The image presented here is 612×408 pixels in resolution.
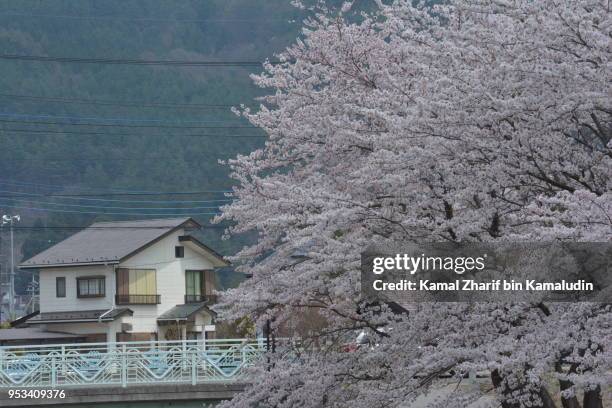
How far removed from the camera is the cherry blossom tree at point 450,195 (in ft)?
26.9

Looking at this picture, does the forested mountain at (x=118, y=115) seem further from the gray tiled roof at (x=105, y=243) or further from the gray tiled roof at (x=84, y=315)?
the gray tiled roof at (x=84, y=315)

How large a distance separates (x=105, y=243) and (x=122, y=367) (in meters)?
19.1

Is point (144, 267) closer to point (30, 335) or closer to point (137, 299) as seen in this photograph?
point (137, 299)

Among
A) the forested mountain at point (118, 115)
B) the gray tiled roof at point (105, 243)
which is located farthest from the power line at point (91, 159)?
the gray tiled roof at point (105, 243)

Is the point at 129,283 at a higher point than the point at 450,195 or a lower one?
higher

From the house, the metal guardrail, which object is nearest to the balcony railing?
the house

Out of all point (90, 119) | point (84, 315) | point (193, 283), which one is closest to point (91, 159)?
point (90, 119)

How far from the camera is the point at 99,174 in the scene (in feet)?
242

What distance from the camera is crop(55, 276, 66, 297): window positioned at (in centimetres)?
4156

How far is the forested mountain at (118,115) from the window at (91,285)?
16737 millimetres

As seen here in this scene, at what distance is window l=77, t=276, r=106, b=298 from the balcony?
84 centimetres

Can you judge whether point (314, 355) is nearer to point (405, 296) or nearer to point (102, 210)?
point (405, 296)

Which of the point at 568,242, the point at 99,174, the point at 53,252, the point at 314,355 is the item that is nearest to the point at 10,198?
the point at 99,174

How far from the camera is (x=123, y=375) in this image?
24391 millimetres
